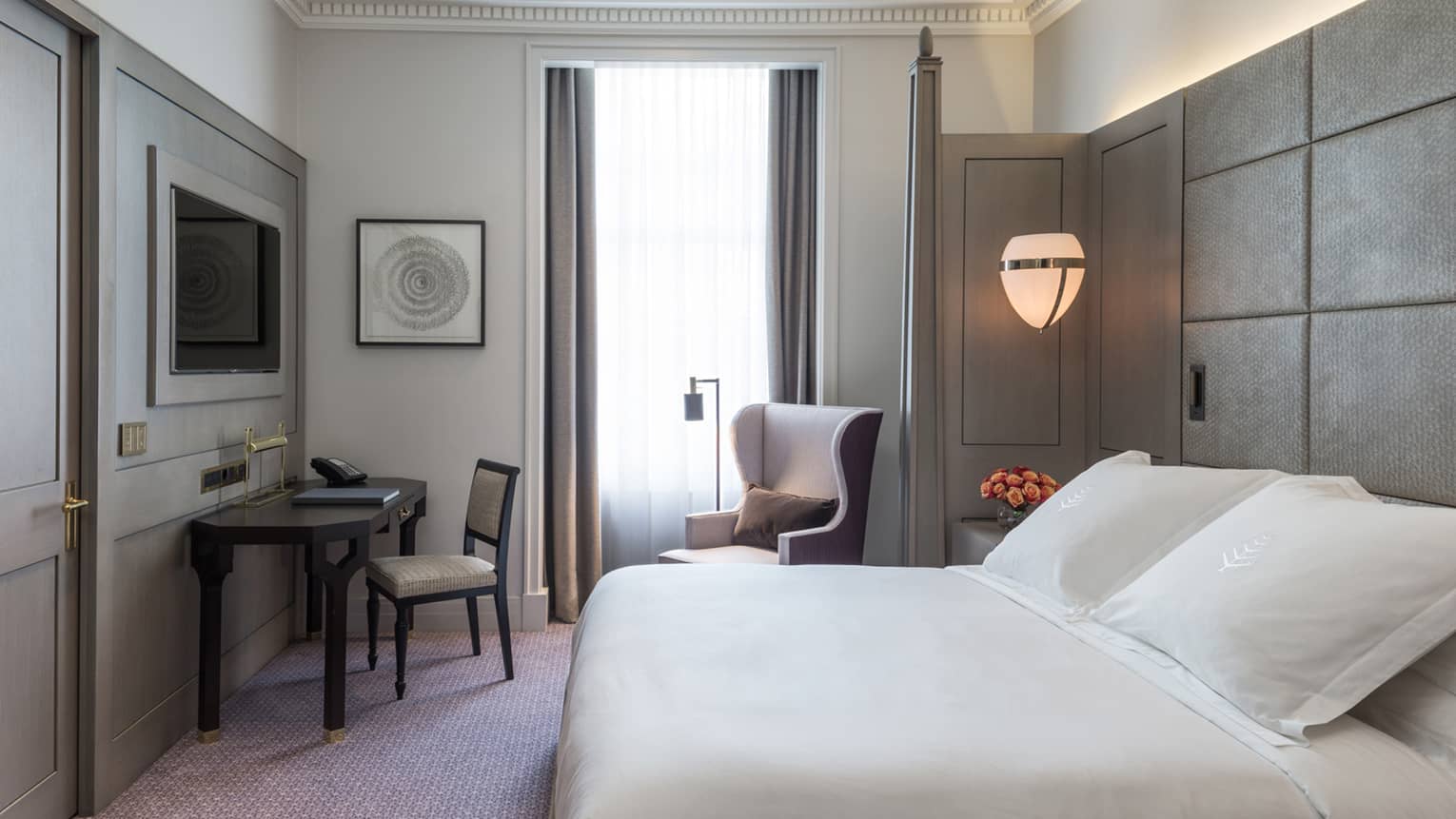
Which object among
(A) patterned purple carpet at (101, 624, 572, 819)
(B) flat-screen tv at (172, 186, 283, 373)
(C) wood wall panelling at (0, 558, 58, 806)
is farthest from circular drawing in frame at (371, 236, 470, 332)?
(C) wood wall panelling at (0, 558, 58, 806)

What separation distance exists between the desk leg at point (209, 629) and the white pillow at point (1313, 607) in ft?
9.37

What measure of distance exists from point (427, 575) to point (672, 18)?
107 inches

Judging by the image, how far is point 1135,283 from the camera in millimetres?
3383

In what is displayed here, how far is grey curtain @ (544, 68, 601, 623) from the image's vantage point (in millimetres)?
4719

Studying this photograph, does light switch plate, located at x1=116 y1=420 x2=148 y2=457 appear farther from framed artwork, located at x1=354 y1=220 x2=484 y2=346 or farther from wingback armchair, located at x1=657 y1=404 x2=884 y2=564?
wingback armchair, located at x1=657 y1=404 x2=884 y2=564

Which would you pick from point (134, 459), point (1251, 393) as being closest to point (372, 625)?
point (134, 459)

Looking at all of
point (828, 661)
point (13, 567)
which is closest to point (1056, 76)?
point (828, 661)

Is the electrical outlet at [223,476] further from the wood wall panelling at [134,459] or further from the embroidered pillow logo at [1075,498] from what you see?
the embroidered pillow logo at [1075,498]

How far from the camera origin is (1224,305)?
289 centimetres

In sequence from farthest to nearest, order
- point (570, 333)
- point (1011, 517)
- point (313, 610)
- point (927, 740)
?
1. point (570, 333)
2. point (313, 610)
3. point (1011, 517)
4. point (927, 740)

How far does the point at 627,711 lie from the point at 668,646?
37 centimetres

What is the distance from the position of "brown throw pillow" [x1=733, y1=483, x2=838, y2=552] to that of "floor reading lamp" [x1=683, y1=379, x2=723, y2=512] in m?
0.44

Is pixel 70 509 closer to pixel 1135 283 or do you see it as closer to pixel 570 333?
pixel 570 333

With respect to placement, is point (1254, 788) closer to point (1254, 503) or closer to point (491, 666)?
point (1254, 503)
